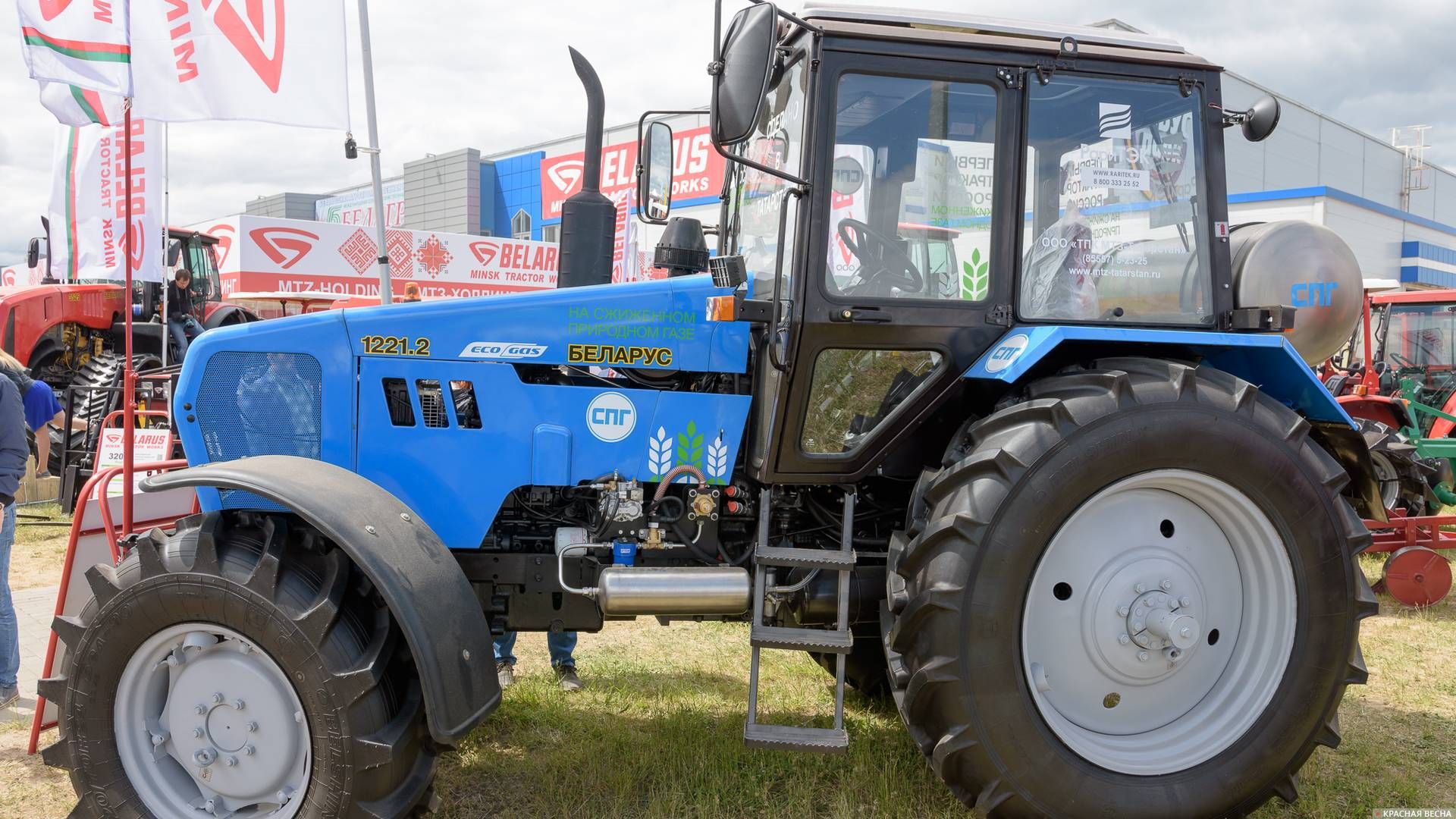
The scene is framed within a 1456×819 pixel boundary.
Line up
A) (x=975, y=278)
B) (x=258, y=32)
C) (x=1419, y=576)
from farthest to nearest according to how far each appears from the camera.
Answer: (x=258, y=32) → (x=1419, y=576) → (x=975, y=278)

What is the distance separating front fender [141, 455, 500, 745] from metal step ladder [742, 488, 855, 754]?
0.80 metres

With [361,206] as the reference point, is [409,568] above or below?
below

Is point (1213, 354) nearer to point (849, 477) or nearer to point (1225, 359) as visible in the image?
point (1225, 359)

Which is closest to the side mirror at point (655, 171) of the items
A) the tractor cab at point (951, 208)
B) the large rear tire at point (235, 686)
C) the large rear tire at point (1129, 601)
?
the tractor cab at point (951, 208)

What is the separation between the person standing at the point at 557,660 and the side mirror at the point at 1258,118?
3.37 metres

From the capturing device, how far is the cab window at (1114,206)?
10.3 feet

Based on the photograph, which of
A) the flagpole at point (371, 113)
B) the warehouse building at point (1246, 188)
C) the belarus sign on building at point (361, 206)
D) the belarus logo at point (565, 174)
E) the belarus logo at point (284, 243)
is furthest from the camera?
the belarus sign on building at point (361, 206)

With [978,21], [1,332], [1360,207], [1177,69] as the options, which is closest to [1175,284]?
[1177,69]

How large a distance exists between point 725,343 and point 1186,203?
163 centimetres

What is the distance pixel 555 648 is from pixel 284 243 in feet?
60.1

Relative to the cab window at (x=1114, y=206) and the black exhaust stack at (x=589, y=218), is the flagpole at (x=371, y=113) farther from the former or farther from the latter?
the cab window at (x=1114, y=206)

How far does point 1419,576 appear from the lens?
18.7 ft

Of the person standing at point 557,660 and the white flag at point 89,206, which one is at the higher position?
the white flag at point 89,206

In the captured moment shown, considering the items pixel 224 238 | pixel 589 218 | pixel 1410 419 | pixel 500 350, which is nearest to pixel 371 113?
pixel 589 218
